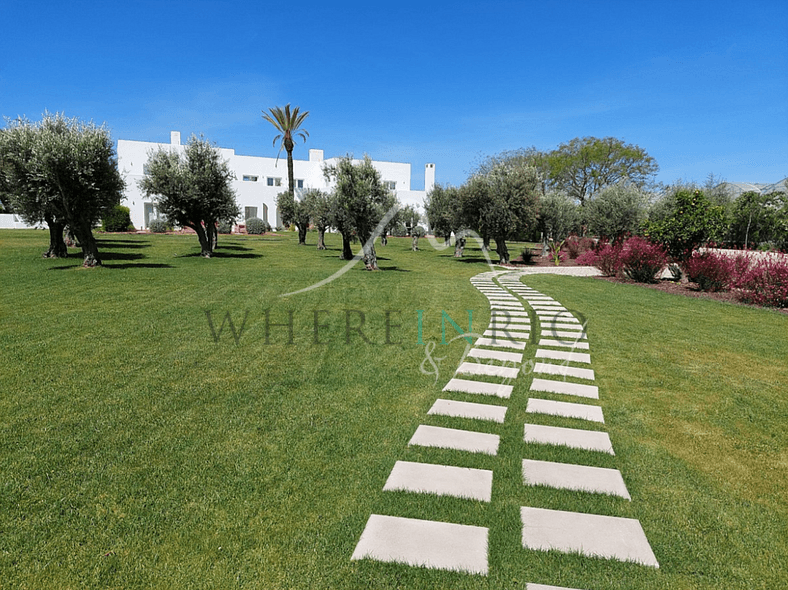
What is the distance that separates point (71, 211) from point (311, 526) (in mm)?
17096

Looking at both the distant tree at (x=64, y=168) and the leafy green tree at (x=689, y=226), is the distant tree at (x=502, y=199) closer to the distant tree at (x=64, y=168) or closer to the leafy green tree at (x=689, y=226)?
the leafy green tree at (x=689, y=226)

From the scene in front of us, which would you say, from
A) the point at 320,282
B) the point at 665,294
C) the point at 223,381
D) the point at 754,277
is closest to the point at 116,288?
the point at 320,282

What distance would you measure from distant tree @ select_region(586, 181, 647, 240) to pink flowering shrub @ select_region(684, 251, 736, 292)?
38.6ft

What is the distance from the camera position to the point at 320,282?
1449 cm

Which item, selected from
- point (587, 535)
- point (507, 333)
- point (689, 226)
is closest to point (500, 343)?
point (507, 333)

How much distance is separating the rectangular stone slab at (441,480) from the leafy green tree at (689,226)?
50.9ft

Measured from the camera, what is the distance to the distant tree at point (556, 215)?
91.1ft

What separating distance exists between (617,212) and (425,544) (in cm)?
2811

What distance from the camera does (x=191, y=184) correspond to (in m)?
20.0

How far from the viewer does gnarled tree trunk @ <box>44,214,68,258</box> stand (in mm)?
18550

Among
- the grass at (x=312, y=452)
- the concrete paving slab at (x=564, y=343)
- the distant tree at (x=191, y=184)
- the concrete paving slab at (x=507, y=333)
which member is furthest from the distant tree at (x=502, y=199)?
the concrete paving slab at (x=564, y=343)

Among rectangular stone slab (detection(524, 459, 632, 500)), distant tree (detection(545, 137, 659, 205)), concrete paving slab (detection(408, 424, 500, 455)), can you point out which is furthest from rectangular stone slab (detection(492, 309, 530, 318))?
distant tree (detection(545, 137, 659, 205))

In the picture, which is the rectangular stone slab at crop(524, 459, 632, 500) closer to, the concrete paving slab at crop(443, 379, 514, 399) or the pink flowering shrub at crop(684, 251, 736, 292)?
the concrete paving slab at crop(443, 379, 514, 399)

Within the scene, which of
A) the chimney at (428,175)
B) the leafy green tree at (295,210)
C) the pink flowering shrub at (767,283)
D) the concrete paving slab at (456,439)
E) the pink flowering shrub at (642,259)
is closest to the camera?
the concrete paving slab at (456,439)
